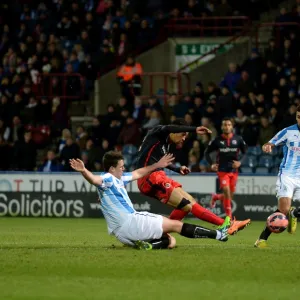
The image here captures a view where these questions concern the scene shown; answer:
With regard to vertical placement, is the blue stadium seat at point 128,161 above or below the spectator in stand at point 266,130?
below

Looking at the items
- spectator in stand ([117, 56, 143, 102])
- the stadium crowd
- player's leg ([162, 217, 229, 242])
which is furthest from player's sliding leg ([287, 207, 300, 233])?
spectator in stand ([117, 56, 143, 102])

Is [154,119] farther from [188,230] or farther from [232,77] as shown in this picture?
[188,230]

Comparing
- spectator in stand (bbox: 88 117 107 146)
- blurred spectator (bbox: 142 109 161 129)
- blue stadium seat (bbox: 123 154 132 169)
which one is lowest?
blue stadium seat (bbox: 123 154 132 169)

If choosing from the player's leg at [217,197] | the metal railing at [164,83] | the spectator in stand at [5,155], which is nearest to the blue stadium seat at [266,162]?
the player's leg at [217,197]

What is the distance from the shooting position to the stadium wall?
70.3ft

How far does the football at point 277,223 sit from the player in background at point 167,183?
67cm

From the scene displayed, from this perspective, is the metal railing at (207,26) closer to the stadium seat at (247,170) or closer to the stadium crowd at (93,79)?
the stadium crowd at (93,79)

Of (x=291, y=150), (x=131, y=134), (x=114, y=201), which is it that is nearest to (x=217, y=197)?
(x=131, y=134)

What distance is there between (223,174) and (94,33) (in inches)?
442

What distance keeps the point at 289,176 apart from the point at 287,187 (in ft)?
0.56

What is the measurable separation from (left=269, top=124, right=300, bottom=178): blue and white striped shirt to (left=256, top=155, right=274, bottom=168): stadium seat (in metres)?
9.41

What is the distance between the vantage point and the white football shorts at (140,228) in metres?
11.8

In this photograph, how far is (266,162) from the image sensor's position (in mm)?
22688

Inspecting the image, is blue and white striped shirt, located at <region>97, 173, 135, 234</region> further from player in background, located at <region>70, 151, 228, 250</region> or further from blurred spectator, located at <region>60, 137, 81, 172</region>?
blurred spectator, located at <region>60, 137, 81, 172</region>
